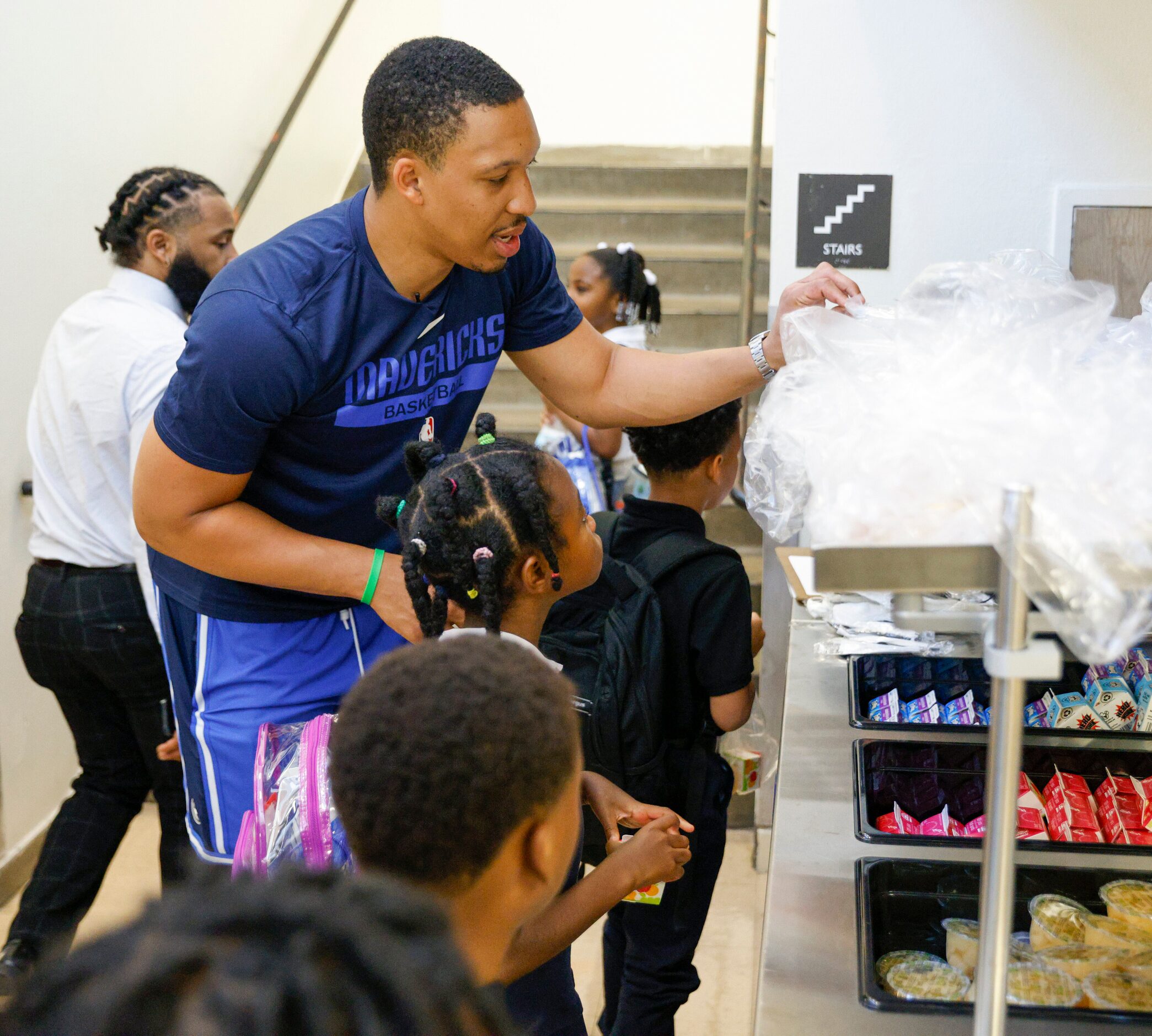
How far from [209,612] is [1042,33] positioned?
7.12 feet

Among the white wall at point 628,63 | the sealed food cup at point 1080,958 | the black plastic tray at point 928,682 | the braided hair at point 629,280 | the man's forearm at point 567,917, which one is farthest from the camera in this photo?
the white wall at point 628,63

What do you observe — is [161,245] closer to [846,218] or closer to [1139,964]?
[846,218]

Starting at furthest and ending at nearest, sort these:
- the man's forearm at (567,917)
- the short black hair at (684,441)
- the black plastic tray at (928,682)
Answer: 1. the short black hair at (684,441)
2. the black plastic tray at (928,682)
3. the man's forearm at (567,917)

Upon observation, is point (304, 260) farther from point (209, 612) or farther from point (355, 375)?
point (209, 612)

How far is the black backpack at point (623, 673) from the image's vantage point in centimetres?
188

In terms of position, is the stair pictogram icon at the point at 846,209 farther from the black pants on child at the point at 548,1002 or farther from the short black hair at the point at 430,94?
the black pants on child at the point at 548,1002

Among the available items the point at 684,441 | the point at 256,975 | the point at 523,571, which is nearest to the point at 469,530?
the point at 523,571

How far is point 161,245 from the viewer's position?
8.63 feet

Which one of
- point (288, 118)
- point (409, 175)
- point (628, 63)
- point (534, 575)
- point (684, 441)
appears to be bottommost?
point (534, 575)

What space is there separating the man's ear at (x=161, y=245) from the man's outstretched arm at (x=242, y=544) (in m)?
1.25

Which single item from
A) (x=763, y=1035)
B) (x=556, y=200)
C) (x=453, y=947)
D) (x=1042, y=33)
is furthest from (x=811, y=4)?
Answer: (x=556, y=200)

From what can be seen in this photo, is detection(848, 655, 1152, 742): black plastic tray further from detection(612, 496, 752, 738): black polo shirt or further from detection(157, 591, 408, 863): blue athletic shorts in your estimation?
detection(157, 591, 408, 863): blue athletic shorts

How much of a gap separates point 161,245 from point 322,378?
4.31 feet

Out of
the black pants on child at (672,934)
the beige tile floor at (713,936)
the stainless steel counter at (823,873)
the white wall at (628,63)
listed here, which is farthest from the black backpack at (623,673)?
the white wall at (628,63)
